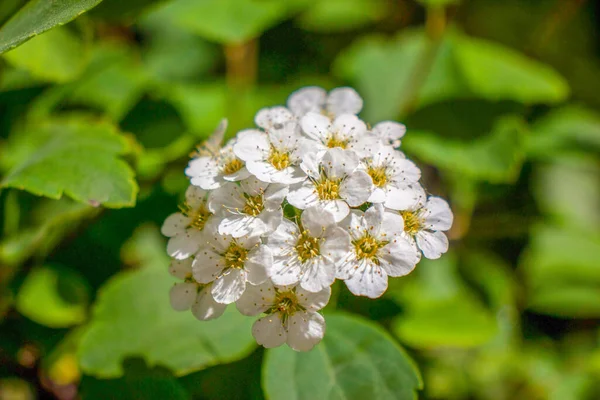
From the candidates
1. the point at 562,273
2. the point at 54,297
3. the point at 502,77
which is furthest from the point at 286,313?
the point at 562,273

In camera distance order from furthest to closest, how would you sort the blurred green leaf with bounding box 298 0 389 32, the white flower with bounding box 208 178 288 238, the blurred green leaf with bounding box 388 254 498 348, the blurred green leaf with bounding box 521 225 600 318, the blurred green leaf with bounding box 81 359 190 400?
the blurred green leaf with bounding box 298 0 389 32 → the blurred green leaf with bounding box 521 225 600 318 → the blurred green leaf with bounding box 388 254 498 348 → the blurred green leaf with bounding box 81 359 190 400 → the white flower with bounding box 208 178 288 238

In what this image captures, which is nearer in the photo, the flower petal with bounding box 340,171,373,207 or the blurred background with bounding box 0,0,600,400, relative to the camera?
the flower petal with bounding box 340,171,373,207

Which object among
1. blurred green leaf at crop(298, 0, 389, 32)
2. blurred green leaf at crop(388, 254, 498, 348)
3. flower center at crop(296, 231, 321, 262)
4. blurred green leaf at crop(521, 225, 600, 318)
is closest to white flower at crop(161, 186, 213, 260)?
flower center at crop(296, 231, 321, 262)

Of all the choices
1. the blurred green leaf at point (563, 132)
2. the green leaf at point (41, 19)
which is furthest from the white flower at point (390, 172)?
the blurred green leaf at point (563, 132)

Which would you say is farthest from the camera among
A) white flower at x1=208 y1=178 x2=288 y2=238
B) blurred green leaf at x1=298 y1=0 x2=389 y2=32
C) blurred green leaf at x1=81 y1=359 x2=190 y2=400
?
blurred green leaf at x1=298 y1=0 x2=389 y2=32

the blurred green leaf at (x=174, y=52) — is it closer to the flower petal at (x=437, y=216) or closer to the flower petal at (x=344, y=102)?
the flower petal at (x=344, y=102)

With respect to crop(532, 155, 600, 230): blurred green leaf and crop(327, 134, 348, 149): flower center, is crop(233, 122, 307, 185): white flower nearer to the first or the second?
crop(327, 134, 348, 149): flower center
